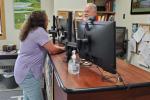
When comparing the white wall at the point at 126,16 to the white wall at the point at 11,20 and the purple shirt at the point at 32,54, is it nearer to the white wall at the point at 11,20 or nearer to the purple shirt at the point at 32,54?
the white wall at the point at 11,20

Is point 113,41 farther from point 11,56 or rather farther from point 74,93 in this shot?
point 11,56

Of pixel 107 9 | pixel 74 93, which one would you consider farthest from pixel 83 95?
pixel 107 9

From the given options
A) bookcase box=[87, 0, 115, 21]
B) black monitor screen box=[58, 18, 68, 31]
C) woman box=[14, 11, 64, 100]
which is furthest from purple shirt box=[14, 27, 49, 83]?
bookcase box=[87, 0, 115, 21]

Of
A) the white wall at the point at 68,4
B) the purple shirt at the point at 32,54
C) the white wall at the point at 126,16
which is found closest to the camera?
the purple shirt at the point at 32,54

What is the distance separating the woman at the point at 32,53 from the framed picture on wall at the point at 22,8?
222cm

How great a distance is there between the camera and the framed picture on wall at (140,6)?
3635 millimetres

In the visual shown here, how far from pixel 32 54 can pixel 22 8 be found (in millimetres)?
2456

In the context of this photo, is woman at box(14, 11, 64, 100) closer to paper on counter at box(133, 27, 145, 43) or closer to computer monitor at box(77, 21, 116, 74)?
computer monitor at box(77, 21, 116, 74)

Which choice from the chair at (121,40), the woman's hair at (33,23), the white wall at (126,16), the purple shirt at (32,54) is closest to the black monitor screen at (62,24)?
the woman's hair at (33,23)

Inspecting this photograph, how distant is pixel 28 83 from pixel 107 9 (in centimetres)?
282

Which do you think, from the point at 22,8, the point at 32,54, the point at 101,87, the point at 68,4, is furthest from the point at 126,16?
the point at 101,87

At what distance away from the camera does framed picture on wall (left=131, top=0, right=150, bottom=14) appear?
11.9 feet

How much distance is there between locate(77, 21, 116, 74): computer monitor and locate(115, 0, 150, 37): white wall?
209 centimetres

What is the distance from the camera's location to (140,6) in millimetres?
3799
